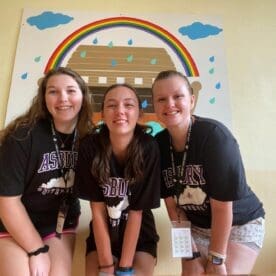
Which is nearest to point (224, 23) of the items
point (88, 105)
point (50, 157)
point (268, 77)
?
point (268, 77)

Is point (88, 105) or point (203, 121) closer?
point (203, 121)

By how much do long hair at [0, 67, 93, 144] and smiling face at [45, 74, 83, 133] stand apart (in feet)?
0.08

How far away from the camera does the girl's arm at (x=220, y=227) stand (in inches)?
35.8

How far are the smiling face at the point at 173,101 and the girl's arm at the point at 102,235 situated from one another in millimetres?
370

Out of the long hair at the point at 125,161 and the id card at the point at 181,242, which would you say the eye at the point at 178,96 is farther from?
the id card at the point at 181,242

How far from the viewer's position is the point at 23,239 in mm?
930

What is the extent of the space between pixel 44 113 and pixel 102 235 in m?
0.48

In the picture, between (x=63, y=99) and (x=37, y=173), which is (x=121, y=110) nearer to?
(x=63, y=99)

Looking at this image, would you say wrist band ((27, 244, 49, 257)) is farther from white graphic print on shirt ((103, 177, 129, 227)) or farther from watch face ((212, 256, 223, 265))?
watch face ((212, 256, 223, 265))

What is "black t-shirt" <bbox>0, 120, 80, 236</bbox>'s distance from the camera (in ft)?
3.06

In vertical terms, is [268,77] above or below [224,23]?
below

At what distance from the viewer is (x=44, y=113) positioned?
3.41 ft

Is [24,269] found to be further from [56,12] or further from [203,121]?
[56,12]

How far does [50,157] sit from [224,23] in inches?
49.2
